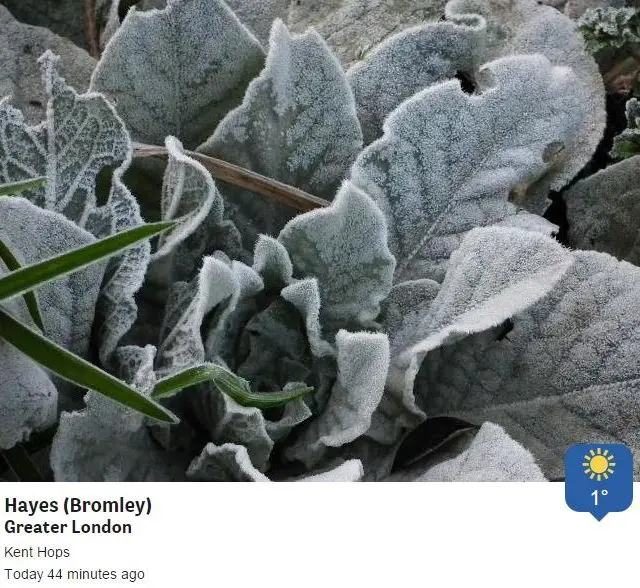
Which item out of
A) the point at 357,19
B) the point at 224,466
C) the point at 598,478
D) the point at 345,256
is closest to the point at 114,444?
the point at 224,466

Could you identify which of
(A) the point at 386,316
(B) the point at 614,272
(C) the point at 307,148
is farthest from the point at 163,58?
(B) the point at 614,272

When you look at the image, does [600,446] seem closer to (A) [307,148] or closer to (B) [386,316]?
(B) [386,316]

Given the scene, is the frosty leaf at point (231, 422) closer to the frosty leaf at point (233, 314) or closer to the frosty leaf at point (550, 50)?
the frosty leaf at point (233, 314)

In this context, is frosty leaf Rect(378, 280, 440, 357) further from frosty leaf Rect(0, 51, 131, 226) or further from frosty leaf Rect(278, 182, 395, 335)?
frosty leaf Rect(0, 51, 131, 226)

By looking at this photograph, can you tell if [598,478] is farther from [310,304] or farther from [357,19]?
[357,19]

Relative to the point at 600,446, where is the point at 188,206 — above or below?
above
